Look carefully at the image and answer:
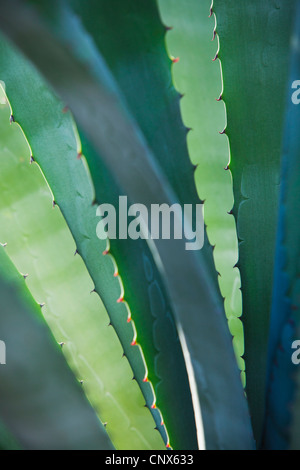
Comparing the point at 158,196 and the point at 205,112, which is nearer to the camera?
the point at 158,196

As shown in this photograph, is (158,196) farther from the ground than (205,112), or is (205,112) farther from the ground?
(205,112)

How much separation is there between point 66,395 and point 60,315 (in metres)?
0.10

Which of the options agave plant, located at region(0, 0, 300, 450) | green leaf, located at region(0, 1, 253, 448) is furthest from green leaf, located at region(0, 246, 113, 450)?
green leaf, located at region(0, 1, 253, 448)

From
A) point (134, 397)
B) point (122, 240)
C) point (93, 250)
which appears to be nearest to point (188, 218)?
point (122, 240)

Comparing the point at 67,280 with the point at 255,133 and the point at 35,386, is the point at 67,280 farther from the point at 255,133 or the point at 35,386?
the point at 255,133

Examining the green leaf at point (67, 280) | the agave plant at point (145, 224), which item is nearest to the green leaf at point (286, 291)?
the agave plant at point (145, 224)

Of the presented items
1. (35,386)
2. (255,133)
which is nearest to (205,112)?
(255,133)

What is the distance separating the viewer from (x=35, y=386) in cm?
56

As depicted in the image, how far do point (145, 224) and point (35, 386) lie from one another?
0.30 meters

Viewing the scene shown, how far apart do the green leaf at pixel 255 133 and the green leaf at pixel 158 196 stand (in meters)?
0.13

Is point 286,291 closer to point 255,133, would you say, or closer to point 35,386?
point 255,133

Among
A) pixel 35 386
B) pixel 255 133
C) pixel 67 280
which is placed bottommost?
pixel 35 386

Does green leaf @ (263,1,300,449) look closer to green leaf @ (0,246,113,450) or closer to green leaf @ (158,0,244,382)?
green leaf @ (158,0,244,382)

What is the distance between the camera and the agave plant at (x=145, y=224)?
14.1 inches
